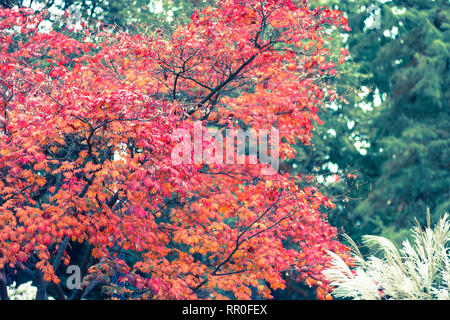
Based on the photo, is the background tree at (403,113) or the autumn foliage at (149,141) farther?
the background tree at (403,113)

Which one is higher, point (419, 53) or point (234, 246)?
point (419, 53)

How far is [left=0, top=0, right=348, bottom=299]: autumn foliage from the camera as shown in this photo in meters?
6.08

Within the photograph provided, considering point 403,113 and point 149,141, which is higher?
point 403,113

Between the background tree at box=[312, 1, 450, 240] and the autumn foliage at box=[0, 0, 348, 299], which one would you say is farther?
the background tree at box=[312, 1, 450, 240]

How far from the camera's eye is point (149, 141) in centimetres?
610

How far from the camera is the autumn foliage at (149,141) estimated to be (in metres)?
6.08

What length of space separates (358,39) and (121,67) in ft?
40.2

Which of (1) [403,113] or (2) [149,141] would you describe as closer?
(2) [149,141]

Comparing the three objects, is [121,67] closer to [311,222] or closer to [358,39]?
[311,222]
